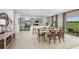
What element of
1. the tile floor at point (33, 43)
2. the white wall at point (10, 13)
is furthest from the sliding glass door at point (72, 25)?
the white wall at point (10, 13)

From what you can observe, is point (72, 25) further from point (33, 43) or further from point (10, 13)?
point (10, 13)

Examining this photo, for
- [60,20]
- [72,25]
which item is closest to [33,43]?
[60,20]

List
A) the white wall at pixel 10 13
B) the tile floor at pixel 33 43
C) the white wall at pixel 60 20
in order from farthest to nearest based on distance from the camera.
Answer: the white wall at pixel 60 20 < the tile floor at pixel 33 43 < the white wall at pixel 10 13

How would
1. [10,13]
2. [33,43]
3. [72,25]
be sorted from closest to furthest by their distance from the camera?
[10,13] → [72,25] → [33,43]

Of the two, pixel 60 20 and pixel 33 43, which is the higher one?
pixel 60 20

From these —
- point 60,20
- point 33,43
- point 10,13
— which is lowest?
point 33,43

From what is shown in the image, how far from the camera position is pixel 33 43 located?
2.69 meters

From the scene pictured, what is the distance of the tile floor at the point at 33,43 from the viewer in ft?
7.94

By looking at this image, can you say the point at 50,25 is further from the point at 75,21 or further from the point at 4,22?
the point at 4,22

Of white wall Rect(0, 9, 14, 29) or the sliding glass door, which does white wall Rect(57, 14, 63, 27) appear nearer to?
the sliding glass door

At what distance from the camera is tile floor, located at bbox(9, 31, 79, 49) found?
2.42 meters

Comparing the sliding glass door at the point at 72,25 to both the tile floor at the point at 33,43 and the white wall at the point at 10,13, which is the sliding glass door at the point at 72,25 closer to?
the tile floor at the point at 33,43
